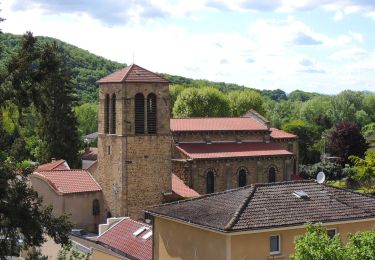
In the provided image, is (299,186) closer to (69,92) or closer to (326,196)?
(326,196)

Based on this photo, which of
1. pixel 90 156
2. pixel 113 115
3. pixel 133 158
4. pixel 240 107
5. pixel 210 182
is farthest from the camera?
pixel 240 107

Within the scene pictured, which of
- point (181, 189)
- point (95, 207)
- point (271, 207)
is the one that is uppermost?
point (271, 207)

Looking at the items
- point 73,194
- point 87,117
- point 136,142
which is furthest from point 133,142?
point 87,117

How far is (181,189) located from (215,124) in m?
10.6

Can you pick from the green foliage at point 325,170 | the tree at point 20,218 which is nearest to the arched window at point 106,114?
the tree at point 20,218

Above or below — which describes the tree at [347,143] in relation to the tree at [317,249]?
below

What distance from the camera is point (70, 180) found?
136ft

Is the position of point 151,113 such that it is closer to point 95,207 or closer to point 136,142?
point 136,142

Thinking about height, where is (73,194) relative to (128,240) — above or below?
above

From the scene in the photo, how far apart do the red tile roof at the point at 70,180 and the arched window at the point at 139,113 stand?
5.18 meters

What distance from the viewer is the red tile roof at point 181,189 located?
43375 mm

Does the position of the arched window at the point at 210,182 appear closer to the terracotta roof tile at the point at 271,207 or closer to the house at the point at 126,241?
the house at the point at 126,241

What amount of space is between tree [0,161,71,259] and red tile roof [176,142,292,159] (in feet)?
99.8

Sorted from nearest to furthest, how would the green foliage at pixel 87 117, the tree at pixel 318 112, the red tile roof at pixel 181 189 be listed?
the red tile roof at pixel 181 189 → the green foliage at pixel 87 117 → the tree at pixel 318 112
